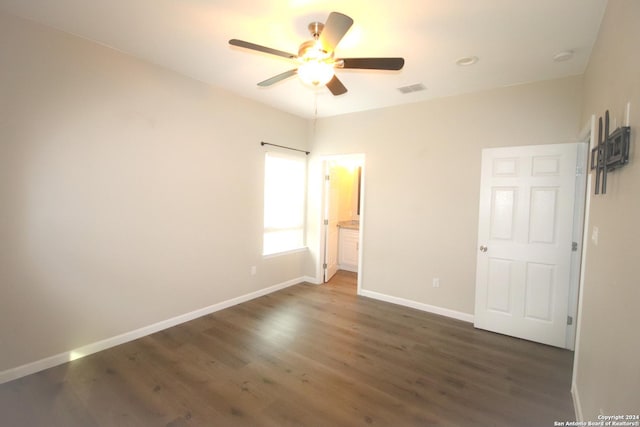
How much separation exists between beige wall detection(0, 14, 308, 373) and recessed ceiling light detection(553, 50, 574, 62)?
3.41 meters

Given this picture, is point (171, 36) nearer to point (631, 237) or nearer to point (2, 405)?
point (2, 405)

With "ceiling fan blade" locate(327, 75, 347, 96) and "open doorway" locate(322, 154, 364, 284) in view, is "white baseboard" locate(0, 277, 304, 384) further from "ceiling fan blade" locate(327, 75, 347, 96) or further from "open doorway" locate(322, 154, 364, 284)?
"ceiling fan blade" locate(327, 75, 347, 96)

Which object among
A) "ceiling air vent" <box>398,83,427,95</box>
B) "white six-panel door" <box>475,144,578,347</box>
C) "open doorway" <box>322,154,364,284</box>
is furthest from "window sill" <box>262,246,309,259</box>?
"ceiling air vent" <box>398,83,427,95</box>

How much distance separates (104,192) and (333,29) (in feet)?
8.14

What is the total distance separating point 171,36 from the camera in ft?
8.26

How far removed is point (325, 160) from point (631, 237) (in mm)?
4030

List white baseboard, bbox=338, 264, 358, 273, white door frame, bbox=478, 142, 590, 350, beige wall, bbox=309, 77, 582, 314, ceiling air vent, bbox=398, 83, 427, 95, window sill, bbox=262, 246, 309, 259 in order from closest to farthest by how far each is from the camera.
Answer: white door frame, bbox=478, 142, 590, 350 → beige wall, bbox=309, 77, 582, 314 → ceiling air vent, bbox=398, 83, 427, 95 → window sill, bbox=262, 246, 309, 259 → white baseboard, bbox=338, 264, 358, 273

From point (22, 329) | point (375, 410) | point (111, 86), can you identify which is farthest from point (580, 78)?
point (22, 329)

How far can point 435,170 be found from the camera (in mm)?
3861

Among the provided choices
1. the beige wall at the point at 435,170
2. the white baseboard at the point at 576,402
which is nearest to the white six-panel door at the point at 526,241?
the beige wall at the point at 435,170

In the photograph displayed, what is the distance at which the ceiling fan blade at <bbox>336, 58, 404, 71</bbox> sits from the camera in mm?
2008

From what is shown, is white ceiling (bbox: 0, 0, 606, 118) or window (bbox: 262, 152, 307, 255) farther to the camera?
window (bbox: 262, 152, 307, 255)

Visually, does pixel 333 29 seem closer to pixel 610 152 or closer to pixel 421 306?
pixel 610 152

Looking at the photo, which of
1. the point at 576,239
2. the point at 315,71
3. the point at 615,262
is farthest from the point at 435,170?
the point at 615,262
